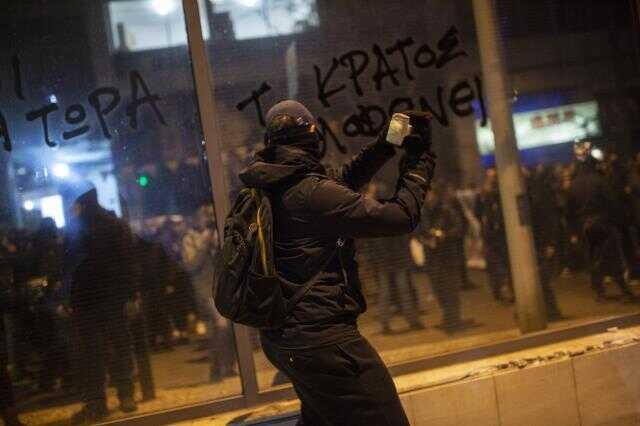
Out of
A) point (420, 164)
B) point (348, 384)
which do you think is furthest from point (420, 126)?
point (348, 384)

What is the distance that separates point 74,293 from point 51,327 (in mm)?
250

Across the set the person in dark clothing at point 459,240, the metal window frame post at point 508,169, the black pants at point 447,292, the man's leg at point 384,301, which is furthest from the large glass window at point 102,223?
the metal window frame post at point 508,169

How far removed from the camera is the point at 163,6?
4820 millimetres

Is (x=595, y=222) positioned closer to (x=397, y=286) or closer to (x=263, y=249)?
(x=397, y=286)

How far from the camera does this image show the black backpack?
2973 mm

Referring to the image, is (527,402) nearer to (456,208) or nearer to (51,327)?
(456,208)

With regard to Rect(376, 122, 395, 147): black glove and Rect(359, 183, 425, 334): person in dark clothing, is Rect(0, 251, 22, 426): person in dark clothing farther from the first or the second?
Rect(376, 122, 395, 147): black glove

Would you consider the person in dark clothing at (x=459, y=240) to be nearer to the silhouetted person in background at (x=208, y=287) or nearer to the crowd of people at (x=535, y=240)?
the crowd of people at (x=535, y=240)

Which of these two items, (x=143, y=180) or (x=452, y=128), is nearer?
(x=143, y=180)

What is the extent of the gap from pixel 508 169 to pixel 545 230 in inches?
21.4

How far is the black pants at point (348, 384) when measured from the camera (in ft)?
9.84

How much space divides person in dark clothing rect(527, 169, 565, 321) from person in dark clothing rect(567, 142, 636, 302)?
6.2 inches

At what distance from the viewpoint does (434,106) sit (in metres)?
5.21

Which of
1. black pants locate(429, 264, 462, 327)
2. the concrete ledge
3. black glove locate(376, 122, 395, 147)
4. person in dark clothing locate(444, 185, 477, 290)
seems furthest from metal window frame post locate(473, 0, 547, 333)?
black glove locate(376, 122, 395, 147)
